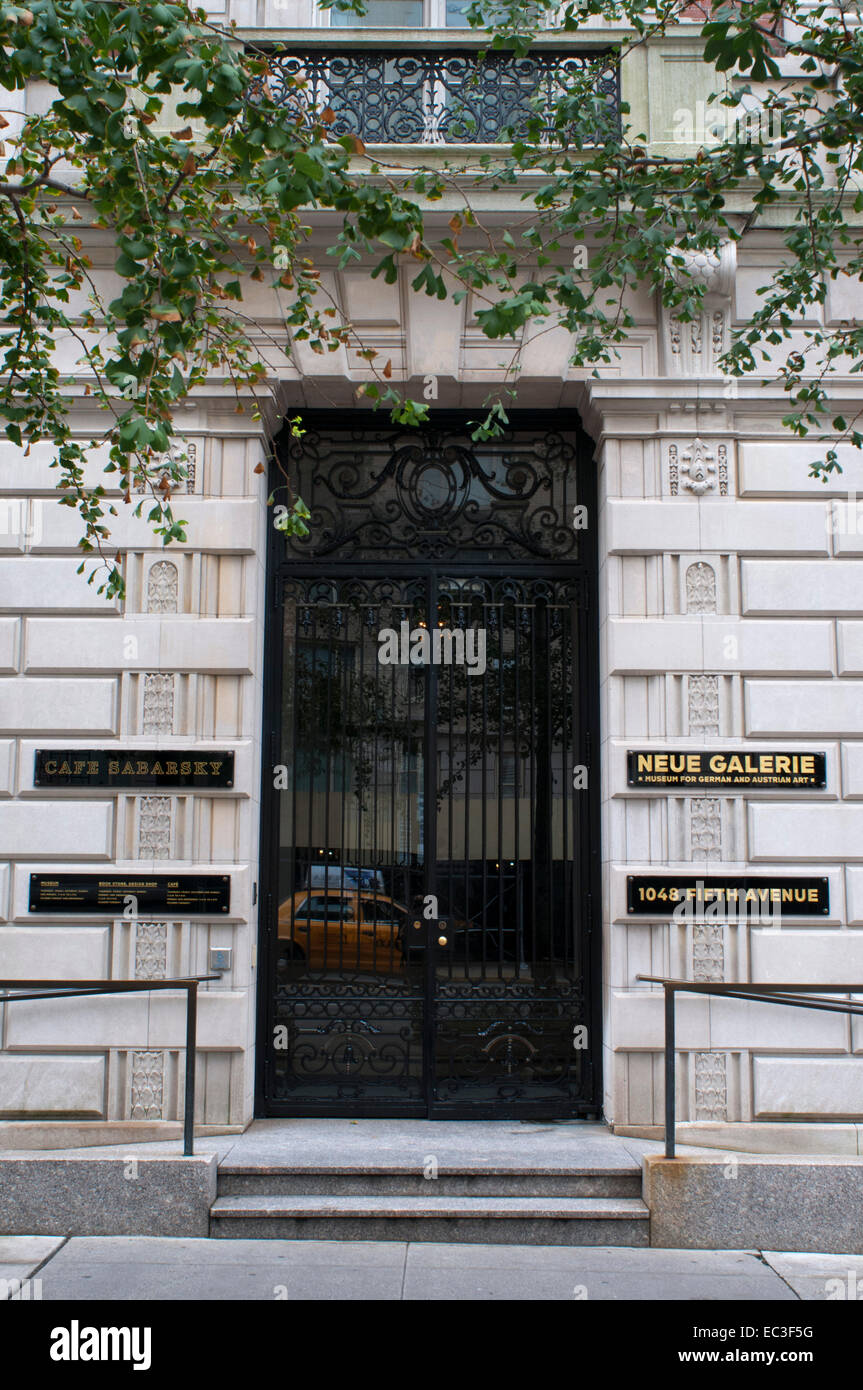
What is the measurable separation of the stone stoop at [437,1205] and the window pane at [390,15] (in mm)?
8835

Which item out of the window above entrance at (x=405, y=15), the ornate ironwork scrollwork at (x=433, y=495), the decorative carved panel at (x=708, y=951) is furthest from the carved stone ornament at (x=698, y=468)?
the window above entrance at (x=405, y=15)

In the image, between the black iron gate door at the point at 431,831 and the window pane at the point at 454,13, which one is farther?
the window pane at the point at 454,13

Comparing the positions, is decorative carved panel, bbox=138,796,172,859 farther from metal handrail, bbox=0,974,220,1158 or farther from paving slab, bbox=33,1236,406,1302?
paving slab, bbox=33,1236,406,1302

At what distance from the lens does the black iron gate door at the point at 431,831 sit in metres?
8.24

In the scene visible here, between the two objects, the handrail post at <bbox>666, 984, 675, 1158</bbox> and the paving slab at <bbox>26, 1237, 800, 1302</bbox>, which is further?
the handrail post at <bbox>666, 984, 675, 1158</bbox>

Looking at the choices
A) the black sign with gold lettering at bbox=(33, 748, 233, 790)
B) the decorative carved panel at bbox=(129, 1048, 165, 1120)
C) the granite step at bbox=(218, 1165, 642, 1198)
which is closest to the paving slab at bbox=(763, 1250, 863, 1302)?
the granite step at bbox=(218, 1165, 642, 1198)

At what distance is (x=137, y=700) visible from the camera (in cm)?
801

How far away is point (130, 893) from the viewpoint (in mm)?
7836

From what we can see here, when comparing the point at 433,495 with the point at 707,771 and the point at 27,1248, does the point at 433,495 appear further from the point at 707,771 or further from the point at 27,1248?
the point at 27,1248

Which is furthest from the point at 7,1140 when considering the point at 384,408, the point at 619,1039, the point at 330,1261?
the point at 384,408

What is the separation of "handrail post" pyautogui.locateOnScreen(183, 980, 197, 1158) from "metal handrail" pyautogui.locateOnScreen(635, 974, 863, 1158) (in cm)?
300

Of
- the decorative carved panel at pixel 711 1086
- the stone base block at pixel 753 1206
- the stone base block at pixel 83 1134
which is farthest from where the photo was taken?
the decorative carved panel at pixel 711 1086

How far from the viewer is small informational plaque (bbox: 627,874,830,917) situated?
25.6 feet

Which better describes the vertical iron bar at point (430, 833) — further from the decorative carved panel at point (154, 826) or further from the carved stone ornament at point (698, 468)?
the carved stone ornament at point (698, 468)
